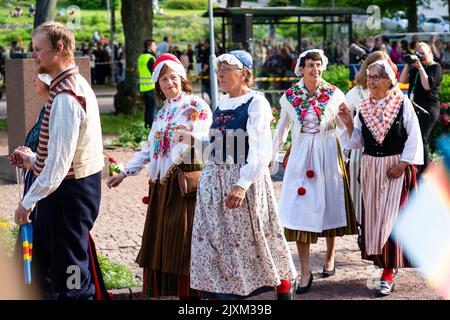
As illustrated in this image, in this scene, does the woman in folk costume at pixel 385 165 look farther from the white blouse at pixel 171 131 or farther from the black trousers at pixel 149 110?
the black trousers at pixel 149 110

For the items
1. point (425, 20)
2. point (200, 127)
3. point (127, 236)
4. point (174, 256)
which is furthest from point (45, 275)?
point (425, 20)

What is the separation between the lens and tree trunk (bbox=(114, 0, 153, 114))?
73.2 feet

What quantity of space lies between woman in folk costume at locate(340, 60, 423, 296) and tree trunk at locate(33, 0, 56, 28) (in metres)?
6.36

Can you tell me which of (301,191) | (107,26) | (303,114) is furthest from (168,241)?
(107,26)

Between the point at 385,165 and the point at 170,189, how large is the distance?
1739mm

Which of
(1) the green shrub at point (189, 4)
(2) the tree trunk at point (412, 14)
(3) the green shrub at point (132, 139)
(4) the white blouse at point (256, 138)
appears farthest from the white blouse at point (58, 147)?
(1) the green shrub at point (189, 4)

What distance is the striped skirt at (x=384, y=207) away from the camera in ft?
24.0

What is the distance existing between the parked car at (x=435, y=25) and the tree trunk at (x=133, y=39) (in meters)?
30.6

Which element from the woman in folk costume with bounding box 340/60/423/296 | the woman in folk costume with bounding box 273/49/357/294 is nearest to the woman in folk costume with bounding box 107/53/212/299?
the woman in folk costume with bounding box 273/49/357/294

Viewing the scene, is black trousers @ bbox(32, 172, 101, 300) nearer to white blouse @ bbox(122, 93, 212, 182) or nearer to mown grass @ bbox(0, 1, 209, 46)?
white blouse @ bbox(122, 93, 212, 182)

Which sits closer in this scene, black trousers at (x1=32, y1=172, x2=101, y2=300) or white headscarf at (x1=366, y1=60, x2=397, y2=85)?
black trousers at (x1=32, y1=172, x2=101, y2=300)

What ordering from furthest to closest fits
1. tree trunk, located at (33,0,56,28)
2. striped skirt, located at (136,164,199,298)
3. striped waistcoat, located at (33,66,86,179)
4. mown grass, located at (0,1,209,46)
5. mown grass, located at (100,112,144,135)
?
→ 1. mown grass, located at (0,1,209,46)
2. mown grass, located at (100,112,144,135)
3. tree trunk, located at (33,0,56,28)
4. striped skirt, located at (136,164,199,298)
5. striped waistcoat, located at (33,66,86,179)

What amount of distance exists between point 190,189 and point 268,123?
2.45 feet

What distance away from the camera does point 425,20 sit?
54219 millimetres
